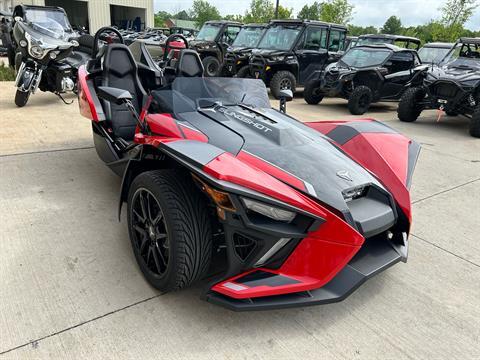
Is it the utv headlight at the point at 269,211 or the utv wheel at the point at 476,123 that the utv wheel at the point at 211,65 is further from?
the utv headlight at the point at 269,211

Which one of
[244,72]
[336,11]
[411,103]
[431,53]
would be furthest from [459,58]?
[336,11]

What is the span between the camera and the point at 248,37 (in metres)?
11.6

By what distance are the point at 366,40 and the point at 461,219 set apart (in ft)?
35.3

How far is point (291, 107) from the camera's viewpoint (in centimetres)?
895

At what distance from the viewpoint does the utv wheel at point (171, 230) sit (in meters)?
1.86

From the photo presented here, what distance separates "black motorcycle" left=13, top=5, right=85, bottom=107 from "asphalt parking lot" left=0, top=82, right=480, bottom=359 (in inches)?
147

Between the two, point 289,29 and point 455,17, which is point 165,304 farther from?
point 455,17

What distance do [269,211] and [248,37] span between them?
10.9 metres

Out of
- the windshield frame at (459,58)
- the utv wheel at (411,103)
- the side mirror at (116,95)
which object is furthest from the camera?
the utv wheel at (411,103)

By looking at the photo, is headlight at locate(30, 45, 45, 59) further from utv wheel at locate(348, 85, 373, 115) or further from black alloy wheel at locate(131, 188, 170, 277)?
utv wheel at locate(348, 85, 373, 115)

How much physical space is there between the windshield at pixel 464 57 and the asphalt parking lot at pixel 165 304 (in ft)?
16.5

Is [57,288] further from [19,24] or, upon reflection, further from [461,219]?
[19,24]

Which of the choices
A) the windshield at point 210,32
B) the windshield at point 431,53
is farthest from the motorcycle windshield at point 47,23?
the windshield at point 431,53

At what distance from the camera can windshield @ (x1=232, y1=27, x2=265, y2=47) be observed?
11.4 meters
